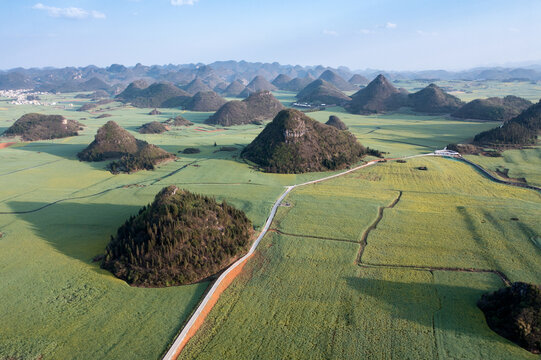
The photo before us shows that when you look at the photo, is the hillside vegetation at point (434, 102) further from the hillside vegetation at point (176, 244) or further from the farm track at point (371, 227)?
the hillside vegetation at point (176, 244)

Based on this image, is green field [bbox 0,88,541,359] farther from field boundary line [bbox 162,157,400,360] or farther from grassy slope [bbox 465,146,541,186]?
grassy slope [bbox 465,146,541,186]

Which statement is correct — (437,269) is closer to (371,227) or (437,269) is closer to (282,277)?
(371,227)

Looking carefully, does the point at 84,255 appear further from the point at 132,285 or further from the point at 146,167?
the point at 146,167

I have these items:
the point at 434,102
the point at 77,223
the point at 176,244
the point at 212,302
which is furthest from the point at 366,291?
the point at 434,102

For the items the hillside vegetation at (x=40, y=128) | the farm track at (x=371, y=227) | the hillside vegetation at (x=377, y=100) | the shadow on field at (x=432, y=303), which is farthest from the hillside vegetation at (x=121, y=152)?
the hillside vegetation at (x=377, y=100)

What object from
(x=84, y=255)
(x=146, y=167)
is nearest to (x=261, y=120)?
(x=146, y=167)

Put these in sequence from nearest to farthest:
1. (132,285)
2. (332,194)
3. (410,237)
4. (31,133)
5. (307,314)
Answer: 1. (307,314)
2. (132,285)
3. (410,237)
4. (332,194)
5. (31,133)
